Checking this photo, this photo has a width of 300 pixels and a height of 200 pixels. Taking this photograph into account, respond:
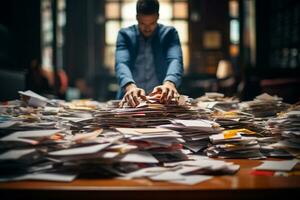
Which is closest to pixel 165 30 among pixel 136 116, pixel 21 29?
pixel 136 116

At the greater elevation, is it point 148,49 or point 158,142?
point 148,49

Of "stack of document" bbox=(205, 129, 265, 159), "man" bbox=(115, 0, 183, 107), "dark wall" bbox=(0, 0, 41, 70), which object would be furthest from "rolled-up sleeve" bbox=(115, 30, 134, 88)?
"dark wall" bbox=(0, 0, 41, 70)

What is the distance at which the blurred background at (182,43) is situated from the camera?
4875 mm

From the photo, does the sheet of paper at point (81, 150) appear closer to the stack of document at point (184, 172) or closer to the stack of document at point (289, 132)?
the stack of document at point (184, 172)

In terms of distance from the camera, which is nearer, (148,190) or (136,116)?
(148,190)

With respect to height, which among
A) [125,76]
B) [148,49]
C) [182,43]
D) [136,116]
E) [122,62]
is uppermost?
[182,43]

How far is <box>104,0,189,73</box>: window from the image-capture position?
8.73m

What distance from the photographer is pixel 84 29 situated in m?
9.60

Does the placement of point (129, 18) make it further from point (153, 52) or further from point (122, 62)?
point (122, 62)

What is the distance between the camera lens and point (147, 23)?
248 centimetres

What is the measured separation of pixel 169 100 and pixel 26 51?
4708 millimetres

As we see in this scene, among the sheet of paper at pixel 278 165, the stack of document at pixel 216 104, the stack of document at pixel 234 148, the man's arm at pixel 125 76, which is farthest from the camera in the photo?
the stack of document at pixel 216 104

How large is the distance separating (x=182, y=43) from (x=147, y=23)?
667 centimetres

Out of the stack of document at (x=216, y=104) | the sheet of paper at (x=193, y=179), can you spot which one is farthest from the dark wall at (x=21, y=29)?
the sheet of paper at (x=193, y=179)
